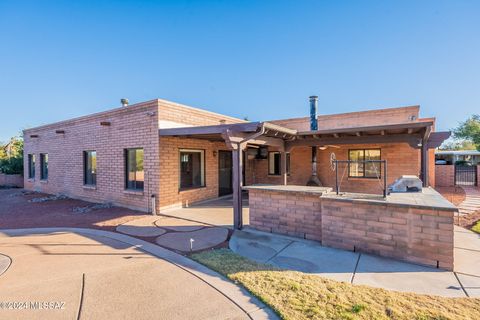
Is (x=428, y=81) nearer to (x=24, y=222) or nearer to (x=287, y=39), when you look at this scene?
(x=287, y=39)

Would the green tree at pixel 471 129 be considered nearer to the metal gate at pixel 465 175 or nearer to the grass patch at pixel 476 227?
the metal gate at pixel 465 175

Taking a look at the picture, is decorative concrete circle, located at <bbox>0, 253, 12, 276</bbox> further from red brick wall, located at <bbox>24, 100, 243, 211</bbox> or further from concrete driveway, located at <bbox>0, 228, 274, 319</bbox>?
red brick wall, located at <bbox>24, 100, 243, 211</bbox>

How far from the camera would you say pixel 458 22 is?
8.08 m

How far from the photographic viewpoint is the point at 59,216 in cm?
775

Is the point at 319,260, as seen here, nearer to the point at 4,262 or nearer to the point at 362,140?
the point at 362,140

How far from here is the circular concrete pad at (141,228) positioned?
230 inches

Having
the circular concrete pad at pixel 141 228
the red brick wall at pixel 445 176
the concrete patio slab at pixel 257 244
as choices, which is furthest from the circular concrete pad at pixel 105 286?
the red brick wall at pixel 445 176

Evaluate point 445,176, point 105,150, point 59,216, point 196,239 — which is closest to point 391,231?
point 196,239

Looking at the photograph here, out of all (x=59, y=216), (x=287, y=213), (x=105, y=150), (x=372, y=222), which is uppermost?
(x=105, y=150)

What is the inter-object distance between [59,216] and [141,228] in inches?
146

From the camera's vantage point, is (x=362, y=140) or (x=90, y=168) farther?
(x=90, y=168)

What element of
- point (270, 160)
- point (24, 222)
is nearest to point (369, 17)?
point (270, 160)

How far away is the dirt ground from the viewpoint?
22.0ft

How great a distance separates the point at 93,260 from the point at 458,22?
13043 millimetres
